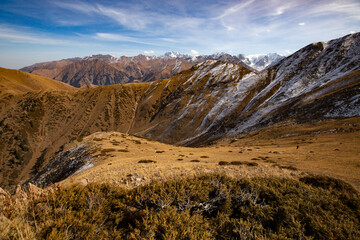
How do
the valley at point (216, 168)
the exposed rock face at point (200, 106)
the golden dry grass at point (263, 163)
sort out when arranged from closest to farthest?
the valley at point (216, 168), the golden dry grass at point (263, 163), the exposed rock face at point (200, 106)

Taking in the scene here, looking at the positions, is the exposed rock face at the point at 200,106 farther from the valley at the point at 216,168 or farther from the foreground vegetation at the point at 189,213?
the foreground vegetation at the point at 189,213

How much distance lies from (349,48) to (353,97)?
77174 millimetres

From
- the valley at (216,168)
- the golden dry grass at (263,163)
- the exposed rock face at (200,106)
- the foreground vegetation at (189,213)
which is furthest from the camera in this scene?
the exposed rock face at (200,106)

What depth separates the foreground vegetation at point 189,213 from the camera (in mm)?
5434

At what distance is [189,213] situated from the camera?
757cm

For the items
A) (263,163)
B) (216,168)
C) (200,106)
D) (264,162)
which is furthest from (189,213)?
(200,106)

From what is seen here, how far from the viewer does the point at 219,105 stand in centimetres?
11456

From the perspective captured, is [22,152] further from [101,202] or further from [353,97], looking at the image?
[353,97]

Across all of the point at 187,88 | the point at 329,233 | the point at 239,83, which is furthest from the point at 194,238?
the point at 187,88

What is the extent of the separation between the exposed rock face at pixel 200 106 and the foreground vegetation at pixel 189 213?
47.6m

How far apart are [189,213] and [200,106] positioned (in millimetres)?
114824

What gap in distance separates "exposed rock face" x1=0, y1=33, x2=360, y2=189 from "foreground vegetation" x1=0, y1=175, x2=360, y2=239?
156 feet

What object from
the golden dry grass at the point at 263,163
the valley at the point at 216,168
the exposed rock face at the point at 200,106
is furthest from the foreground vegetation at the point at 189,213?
the exposed rock face at the point at 200,106

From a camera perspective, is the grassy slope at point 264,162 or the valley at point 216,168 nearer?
the valley at point 216,168
